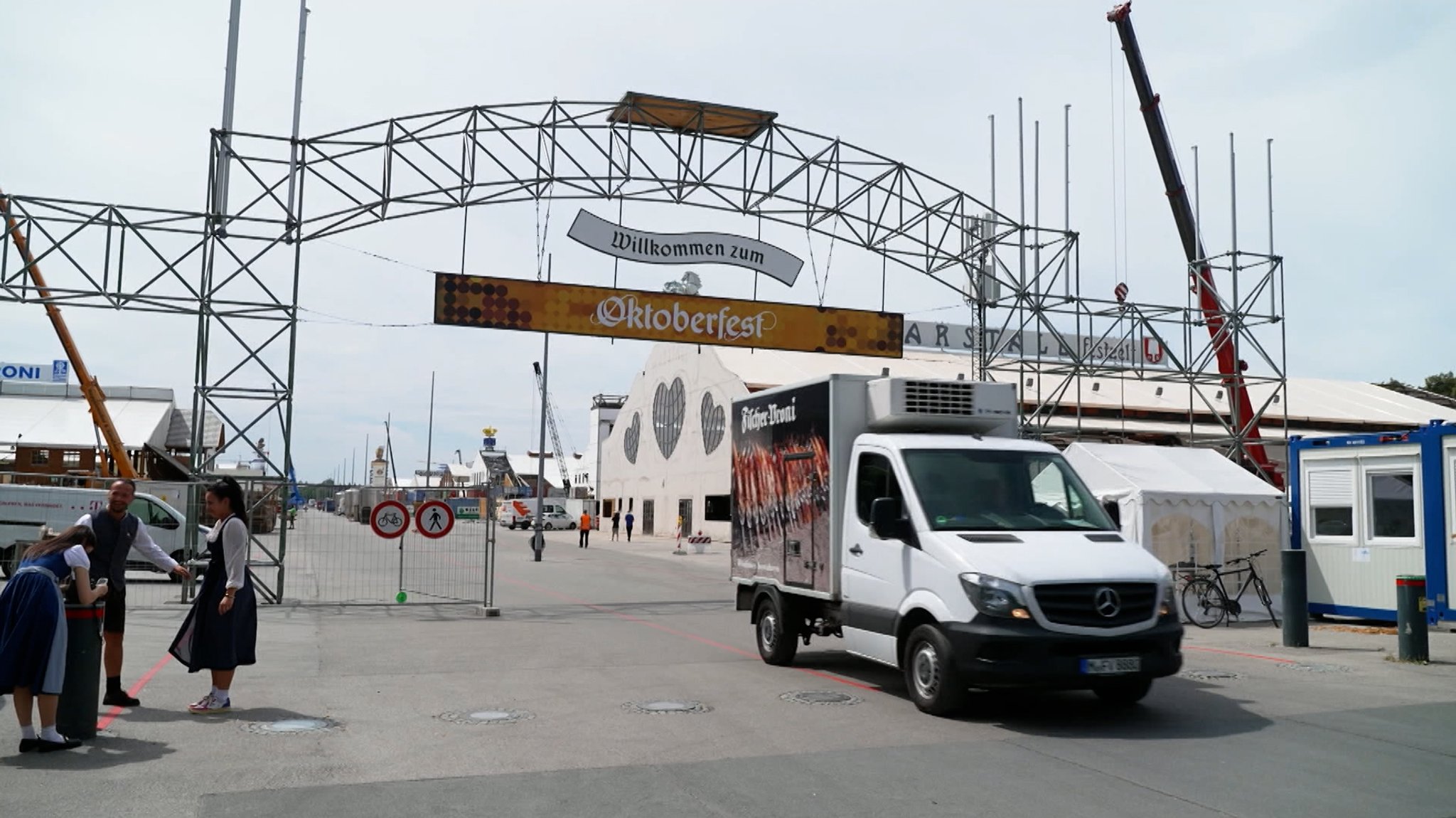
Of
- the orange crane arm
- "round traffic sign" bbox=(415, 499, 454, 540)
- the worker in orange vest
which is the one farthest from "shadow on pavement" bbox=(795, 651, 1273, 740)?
the worker in orange vest

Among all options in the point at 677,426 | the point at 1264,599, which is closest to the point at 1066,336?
the point at 677,426

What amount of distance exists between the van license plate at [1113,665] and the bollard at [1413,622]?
5867mm

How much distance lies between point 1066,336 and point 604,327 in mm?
35775

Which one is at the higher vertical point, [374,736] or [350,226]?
[350,226]

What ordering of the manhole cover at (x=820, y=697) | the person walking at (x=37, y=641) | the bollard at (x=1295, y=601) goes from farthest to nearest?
the bollard at (x=1295, y=601) < the manhole cover at (x=820, y=697) < the person walking at (x=37, y=641)

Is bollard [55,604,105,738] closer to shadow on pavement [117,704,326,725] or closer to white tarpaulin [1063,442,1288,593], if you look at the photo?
shadow on pavement [117,704,326,725]

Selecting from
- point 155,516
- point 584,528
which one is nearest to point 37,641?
point 155,516

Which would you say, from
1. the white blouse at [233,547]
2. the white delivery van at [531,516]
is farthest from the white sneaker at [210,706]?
the white delivery van at [531,516]

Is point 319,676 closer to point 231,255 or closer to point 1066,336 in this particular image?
point 231,255

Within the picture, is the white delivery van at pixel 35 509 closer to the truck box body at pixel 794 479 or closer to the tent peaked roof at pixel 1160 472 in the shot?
the truck box body at pixel 794 479

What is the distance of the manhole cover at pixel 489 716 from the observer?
912 centimetres

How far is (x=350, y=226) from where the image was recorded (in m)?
19.6

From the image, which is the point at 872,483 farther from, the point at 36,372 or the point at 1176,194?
the point at 36,372

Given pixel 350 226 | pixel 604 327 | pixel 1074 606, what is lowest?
pixel 1074 606
